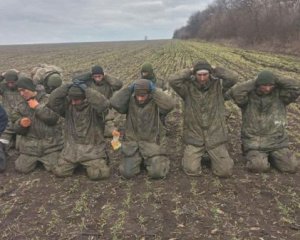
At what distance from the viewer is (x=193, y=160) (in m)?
7.30

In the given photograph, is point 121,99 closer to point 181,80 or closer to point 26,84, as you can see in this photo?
point 181,80

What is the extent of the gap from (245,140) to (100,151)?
2300 mm

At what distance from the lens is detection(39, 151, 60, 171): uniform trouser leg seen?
24.8 ft

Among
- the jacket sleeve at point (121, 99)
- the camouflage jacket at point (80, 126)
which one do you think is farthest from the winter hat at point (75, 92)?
the jacket sleeve at point (121, 99)

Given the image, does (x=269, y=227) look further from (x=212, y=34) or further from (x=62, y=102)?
(x=212, y=34)

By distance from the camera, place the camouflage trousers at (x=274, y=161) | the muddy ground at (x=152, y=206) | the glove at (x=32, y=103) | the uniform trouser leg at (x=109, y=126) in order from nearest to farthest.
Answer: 1. the muddy ground at (x=152, y=206)
2. the camouflage trousers at (x=274, y=161)
3. the glove at (x=32, y=103)
4. the uniform trouser leg at (x=109, y=126)

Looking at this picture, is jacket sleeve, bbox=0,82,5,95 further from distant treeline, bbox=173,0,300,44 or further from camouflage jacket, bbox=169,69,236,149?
distant treeline, bbox=173,0,300,44

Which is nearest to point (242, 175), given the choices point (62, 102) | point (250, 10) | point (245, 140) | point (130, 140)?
point (245, 140)

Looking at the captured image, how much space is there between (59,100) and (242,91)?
2795 mm

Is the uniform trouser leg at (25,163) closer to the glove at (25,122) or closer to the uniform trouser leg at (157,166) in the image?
the glove at (25,122)

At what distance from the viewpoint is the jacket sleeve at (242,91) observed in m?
7.37

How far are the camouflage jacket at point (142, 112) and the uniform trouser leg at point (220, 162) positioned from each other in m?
0.90

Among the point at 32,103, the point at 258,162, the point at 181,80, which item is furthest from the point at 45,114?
the point at 258,162

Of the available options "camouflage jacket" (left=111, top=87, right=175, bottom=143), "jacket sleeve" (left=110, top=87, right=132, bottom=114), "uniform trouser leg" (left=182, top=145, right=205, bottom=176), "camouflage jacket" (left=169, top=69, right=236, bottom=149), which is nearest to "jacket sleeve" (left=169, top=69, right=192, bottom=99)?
"camouflage jacket" (left=169, top=69, right=236, bottom=149)
